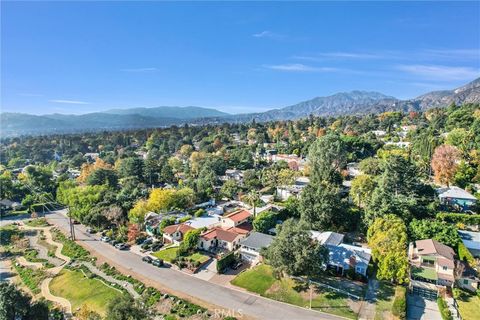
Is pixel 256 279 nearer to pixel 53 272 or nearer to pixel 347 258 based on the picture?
pixel 347 258

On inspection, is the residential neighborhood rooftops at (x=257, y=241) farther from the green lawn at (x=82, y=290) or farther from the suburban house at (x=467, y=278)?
the suburban house at (x=467, y=278)

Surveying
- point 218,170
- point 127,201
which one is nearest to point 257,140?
point 218,170

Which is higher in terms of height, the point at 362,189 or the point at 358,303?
the point at 362,189

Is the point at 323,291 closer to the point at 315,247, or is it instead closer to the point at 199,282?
the point at 315,247

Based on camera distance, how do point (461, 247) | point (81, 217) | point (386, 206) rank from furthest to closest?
point (81, 217) < point (386, 206) < point (461, 247)

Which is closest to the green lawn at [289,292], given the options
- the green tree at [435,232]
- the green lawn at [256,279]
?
the green lawn at [256,279]

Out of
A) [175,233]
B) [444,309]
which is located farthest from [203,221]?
[444,309]
